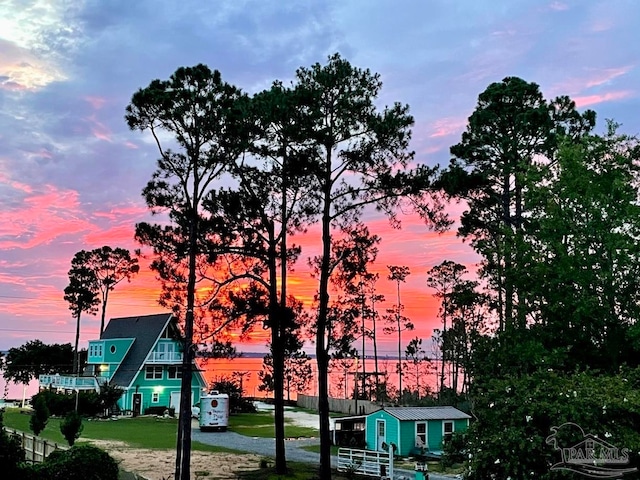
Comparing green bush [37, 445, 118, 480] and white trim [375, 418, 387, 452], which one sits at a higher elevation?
green bush [37, 445, 118, 480]

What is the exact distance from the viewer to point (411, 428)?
1175 inches

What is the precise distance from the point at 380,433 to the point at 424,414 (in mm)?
2492

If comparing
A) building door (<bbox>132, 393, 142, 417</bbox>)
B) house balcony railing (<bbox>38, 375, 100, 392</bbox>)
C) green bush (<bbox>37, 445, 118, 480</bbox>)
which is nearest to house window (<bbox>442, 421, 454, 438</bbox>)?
green bush (<bbox>37, 445, 118, 480</bbox>)

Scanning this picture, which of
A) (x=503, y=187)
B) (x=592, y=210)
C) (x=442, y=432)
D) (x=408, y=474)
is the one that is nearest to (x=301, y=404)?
(x=442, y=432)

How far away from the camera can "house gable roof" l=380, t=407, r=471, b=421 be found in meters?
29.8

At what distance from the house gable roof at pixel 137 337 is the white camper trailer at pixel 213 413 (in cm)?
1324

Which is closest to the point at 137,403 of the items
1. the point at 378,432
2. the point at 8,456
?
the point at 378,432

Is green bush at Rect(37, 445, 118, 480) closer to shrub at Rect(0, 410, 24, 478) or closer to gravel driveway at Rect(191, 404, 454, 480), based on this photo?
shrub at Rect(0, 410, 24, 478)

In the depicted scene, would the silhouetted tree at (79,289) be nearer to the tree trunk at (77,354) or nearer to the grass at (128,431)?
the tree trunk at (77,354)

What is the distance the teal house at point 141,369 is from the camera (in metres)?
50.1

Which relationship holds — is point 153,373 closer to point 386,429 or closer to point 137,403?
point 137,403

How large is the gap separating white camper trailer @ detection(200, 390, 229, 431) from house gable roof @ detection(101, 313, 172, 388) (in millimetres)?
13237

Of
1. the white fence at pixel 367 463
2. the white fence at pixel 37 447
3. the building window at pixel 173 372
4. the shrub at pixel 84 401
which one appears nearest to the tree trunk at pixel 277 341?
the white fence at pixel 367 463

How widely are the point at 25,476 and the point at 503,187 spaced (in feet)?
65.7
